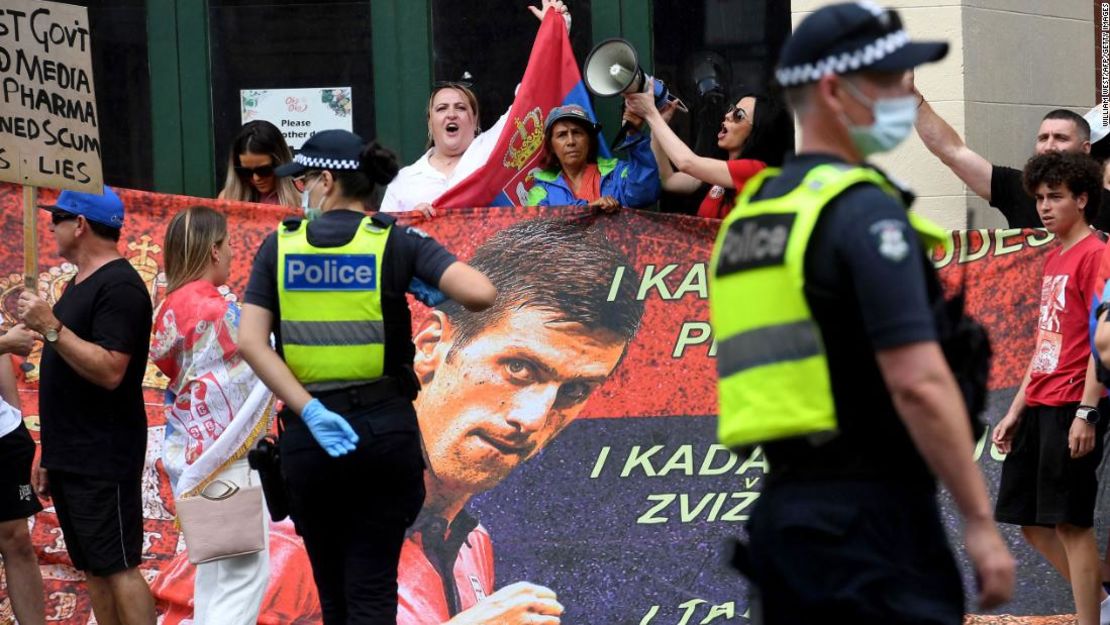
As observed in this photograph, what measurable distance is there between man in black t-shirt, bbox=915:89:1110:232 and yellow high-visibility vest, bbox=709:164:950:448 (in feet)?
13.2

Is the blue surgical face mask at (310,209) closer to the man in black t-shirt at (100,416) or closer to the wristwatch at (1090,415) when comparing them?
the man in black t-shirt at (100,416)

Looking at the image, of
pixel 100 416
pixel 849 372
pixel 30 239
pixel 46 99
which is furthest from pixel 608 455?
pixel 849 372

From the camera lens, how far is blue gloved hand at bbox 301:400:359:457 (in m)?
5.20

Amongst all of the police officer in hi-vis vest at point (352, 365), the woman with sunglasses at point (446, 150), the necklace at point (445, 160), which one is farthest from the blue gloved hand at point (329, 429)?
the necklace at point (445, 160)

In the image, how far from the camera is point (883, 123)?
11.1 ft

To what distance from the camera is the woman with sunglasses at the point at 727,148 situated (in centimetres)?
739

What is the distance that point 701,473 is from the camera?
719 cm

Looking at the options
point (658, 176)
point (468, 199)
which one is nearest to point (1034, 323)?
point (658, 176)

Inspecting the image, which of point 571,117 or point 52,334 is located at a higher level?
point 571,117

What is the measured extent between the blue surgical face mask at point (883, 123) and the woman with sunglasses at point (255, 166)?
203 inches

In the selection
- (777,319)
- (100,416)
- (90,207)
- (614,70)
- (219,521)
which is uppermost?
(614,70)

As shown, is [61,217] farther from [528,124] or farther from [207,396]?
[528,124]

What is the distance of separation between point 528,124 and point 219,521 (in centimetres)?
270

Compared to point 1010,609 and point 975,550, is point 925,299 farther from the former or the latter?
point 1010,609
